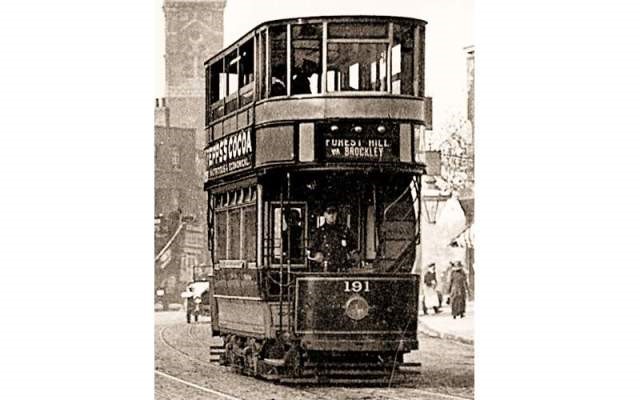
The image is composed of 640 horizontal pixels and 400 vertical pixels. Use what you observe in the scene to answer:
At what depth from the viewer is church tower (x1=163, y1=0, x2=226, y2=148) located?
4.21 m

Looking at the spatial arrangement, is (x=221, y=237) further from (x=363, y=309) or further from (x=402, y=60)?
(x=402, y=60)

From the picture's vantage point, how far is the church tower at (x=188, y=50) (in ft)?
13.8

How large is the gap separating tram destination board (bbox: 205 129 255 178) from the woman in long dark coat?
27.7 inches

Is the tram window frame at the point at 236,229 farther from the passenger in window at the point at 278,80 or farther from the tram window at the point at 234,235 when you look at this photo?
the passenger in window at the point at 278,80

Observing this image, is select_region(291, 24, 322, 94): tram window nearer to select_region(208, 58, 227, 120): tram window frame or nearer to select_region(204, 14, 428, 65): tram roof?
select_region(204, 14, 428, 65): tram roof

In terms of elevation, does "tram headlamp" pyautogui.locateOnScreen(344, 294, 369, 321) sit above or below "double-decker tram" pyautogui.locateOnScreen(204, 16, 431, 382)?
below

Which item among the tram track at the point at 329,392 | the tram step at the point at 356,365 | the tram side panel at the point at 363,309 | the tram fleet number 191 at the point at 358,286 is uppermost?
the tram fleet number 191 at the point at 358,286

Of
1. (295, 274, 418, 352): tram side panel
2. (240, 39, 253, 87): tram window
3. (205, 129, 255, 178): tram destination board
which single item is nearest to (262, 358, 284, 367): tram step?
(295, 274, 418, 352): tram side panel

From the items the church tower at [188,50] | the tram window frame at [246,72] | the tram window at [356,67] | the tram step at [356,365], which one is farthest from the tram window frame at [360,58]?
the tram step at [356,365]

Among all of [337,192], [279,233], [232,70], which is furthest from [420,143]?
[232,70]

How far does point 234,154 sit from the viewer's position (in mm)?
4223

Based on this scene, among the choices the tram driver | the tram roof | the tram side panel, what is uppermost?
the tram roof
